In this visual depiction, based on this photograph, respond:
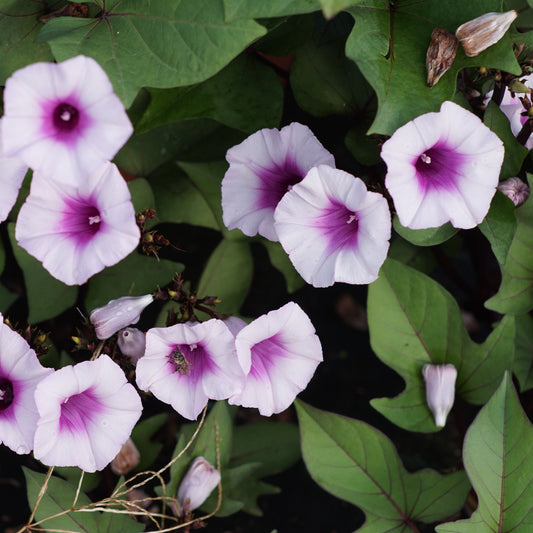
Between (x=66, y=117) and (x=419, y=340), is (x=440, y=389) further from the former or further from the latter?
(x=66, y=117)

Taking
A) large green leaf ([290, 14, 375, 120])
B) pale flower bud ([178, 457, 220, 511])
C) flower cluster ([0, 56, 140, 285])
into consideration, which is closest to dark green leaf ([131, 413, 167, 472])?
pale flower bud ([178, 457, 220, 511])

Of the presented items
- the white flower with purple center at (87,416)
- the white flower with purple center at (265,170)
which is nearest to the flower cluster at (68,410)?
the white flower with purple center at (87,416)

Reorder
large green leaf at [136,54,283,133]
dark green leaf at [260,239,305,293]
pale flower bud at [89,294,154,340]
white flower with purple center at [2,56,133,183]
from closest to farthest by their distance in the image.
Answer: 1. white flower with purple center at [2,56,133,183]
2. pale flower bud at [89,294,154,340]
3. large green leaf at [136,54,283,133]
4. dark green leaf at [260,239,305,293]

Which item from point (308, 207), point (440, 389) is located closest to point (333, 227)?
point (308, 207)

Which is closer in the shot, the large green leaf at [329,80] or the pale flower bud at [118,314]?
the pale flower bud at [118,314]

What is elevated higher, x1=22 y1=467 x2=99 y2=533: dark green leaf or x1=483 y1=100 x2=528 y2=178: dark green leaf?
x1=483 y1=100 x2=528 y2=178: dark green leaf

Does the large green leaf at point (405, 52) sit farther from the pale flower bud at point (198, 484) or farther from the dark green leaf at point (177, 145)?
the pale flower bud at point (198, 484)

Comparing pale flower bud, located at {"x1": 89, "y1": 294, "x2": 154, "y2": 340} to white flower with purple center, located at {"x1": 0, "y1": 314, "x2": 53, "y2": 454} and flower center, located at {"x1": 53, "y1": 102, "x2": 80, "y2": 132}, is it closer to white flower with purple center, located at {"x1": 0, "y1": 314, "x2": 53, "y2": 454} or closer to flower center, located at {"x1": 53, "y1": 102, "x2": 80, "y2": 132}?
white flower with purple center, located at {"x1": 0, "y1": 314, "x2": 53, "y2": 454}
